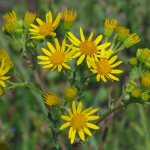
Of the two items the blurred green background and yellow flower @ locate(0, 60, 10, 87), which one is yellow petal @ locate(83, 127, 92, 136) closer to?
yellow flower @ locate(0, 60, 10, 87)

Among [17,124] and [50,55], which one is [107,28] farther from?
[17,124]

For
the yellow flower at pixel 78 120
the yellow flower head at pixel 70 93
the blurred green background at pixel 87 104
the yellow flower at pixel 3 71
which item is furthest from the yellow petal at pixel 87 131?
the blurred green background at pixel 87 104

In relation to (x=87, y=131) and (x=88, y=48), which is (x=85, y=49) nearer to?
(x=88, y=48)

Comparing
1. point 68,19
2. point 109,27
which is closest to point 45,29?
point 68,19

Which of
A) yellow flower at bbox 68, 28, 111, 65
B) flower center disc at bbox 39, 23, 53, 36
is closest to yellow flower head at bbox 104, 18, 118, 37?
yellow flower at bbox 68, 28, 111, 65

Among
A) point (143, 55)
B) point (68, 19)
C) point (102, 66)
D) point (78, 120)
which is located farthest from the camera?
point (68, 19)

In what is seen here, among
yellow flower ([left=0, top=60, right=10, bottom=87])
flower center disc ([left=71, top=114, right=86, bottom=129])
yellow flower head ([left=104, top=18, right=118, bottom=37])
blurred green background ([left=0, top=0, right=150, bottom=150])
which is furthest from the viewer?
blurred green background ([left=0, top=0, right=150, bottom=150])
